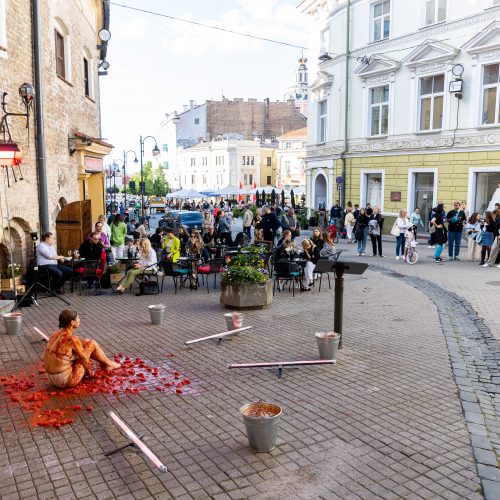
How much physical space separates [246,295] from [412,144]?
16680 millimetres

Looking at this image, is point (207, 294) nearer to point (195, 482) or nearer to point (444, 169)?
point (195, 482)

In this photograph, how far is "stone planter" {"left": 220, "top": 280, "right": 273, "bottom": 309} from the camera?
34.8ft

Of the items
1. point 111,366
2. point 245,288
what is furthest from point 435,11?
point 111,366

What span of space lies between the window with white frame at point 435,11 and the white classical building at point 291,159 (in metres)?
52.7

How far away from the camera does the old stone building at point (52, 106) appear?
11.3 metres

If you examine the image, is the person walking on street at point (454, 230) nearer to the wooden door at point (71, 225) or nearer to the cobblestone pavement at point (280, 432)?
the cobblestone pavement at point (280, 432)

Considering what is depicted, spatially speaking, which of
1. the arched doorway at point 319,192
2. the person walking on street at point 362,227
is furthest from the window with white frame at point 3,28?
the arched doorway at point 319,192

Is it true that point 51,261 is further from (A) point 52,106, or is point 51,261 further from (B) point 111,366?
(B) point 111,366

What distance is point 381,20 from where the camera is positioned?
25828mm

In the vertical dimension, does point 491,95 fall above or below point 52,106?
above

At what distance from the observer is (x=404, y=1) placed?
2420 cm

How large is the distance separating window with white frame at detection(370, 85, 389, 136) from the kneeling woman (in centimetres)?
2246

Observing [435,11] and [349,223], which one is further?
[349,223]

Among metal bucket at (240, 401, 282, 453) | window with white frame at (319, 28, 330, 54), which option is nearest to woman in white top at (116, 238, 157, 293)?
metal bucket at (240, 401, 282, 453)
